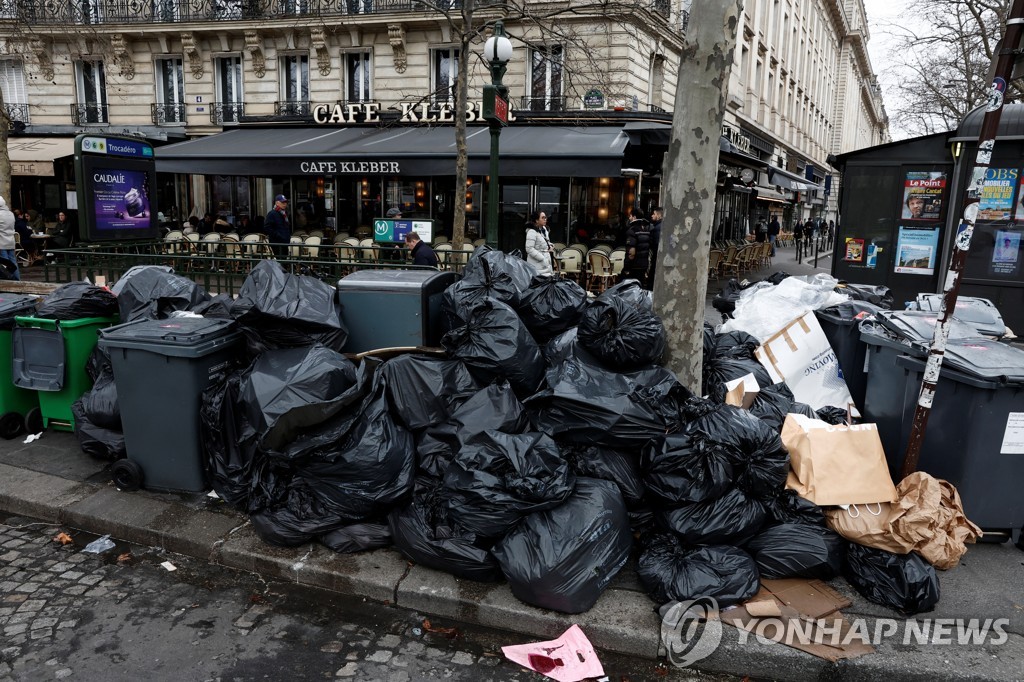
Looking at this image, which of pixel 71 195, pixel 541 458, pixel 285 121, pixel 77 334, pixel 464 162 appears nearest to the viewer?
pixel 541 458

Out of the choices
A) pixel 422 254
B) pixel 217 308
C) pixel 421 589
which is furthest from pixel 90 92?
pixel 421 589

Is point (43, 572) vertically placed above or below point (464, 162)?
below

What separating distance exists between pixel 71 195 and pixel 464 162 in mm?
15148

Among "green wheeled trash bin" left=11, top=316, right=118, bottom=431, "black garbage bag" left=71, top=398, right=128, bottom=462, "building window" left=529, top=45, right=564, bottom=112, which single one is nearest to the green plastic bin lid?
"black garbage bag" left=71, top=398, right=128, bottom=462

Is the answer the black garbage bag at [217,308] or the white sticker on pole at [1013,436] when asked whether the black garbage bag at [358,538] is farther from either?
the white sticker on pole at [1013,436]

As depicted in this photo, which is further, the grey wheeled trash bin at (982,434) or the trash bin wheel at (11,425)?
the trash bin wheel at (11,425)

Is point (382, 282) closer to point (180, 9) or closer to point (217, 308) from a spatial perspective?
point (217, 308)

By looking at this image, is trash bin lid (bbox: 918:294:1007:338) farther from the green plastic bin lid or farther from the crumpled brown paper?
the green plastic bin lid

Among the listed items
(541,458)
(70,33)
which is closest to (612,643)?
(541,458)

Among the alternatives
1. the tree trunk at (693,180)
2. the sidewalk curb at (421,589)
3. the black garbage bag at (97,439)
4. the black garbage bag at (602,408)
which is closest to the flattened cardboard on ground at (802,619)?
the sidewalk curb at (421,589)

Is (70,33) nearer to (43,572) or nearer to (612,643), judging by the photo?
(43,572)

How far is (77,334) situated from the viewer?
203 inches

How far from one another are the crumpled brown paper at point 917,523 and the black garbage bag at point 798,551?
9 cm

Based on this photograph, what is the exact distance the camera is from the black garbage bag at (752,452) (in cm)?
362
